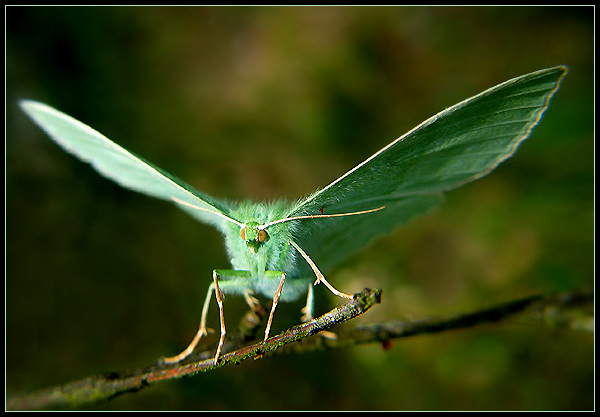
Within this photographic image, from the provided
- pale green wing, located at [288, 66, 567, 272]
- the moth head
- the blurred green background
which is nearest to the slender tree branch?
the moth head

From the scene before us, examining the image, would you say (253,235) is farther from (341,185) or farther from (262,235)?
(341,185)

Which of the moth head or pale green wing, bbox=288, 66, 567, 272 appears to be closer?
pale green wing, bbox=288, 66, 567, 272

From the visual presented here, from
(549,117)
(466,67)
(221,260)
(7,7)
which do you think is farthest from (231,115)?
(549,117)

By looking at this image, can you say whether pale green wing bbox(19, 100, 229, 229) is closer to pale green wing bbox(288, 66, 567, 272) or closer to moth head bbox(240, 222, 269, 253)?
moth head bbox(240, 222, 269, 253)

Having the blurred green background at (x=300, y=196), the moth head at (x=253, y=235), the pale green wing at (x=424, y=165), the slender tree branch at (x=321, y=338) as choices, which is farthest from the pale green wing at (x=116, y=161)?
the blurred green background at (x=300, y=196)

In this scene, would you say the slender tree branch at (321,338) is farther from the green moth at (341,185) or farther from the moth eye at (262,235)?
the moth eye at (262,235)

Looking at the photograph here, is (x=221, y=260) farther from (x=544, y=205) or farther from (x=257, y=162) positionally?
(x=544, y=205)
